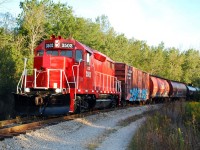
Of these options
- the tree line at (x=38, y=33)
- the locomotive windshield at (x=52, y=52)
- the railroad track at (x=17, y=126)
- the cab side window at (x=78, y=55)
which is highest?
the tree line at (x=38, y=33)

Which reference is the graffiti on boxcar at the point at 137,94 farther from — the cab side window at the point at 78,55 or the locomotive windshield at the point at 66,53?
the locomotive windshield at the point at 66,53

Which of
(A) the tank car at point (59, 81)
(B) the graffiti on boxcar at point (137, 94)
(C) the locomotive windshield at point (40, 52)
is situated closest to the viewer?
(A) the tank car at point (59, 81)

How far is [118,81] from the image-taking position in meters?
24.0

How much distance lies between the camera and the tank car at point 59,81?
1438 centimetres

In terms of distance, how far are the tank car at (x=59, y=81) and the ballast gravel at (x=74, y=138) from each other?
1.32 meters

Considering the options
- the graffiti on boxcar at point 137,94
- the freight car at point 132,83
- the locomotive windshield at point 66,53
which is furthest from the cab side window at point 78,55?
the graffiti on boxcar at point 137,94

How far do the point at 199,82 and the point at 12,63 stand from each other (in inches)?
643

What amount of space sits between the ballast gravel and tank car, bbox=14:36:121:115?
4.34ft

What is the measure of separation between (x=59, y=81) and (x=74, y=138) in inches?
200

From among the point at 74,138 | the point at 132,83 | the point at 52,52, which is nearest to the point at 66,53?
the point at 52,52

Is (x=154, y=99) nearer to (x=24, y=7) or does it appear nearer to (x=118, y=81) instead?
(x=118, y=81)

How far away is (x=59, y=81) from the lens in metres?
15.4

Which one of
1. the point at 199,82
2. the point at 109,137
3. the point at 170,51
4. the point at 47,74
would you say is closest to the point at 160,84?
the point at 199,82

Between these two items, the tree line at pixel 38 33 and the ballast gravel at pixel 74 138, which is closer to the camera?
the ballast gravel at pixel 74 138
